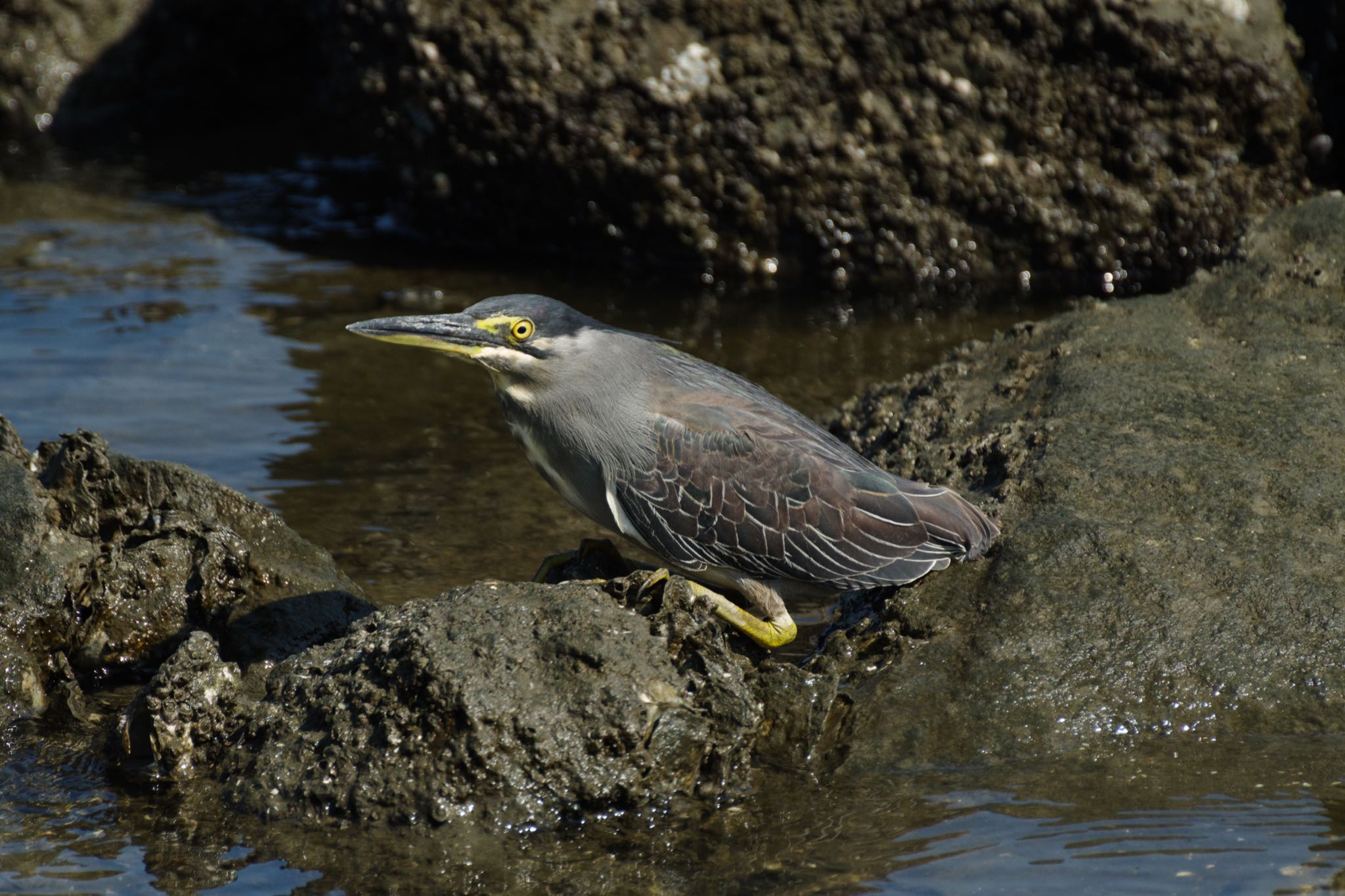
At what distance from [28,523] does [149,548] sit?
38cm

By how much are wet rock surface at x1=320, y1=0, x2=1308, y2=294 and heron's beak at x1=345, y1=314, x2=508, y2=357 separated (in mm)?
4421

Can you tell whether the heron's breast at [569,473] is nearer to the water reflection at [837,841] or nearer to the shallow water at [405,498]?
the shallow water at [405,498]

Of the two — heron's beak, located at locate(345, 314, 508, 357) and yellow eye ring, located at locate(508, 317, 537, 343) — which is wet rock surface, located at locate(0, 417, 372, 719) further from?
yellow eye ring, located at locate(508, 317, 537, 343)

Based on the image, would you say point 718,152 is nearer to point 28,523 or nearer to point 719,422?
point 719,422

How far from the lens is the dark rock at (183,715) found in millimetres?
3785

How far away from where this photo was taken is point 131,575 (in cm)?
454

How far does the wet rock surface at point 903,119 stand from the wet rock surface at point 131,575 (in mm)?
4590

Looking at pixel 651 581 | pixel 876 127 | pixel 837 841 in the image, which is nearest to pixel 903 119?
pixel 876 127

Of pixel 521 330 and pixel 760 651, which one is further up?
pixel 521 330

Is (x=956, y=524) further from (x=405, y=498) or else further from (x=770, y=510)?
(x=405, y=498)

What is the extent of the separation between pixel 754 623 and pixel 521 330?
1227mm

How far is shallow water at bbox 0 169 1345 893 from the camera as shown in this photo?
3402 mm

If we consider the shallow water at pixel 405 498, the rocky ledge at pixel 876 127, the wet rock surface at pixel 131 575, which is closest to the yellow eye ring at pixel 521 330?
the wet rock surface at pixel 131 575

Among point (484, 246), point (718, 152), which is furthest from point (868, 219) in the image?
point (484, 246)
